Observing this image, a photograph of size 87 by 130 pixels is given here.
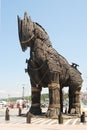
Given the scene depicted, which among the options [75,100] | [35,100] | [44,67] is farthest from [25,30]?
[75,100]

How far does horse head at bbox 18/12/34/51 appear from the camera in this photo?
21.5 metres

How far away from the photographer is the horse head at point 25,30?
21469mm

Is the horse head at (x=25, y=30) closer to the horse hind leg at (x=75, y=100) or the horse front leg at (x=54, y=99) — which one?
the horse front leg at (x=54, y=99)

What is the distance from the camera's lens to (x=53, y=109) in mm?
20891

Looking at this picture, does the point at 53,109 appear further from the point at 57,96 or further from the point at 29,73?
the point at 29,73

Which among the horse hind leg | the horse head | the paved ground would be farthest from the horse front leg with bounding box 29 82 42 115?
the horse head

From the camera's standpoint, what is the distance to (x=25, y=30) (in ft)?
70.4

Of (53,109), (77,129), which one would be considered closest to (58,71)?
(53,109)

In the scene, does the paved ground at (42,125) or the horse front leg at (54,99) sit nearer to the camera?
the paved ground at (42,125)

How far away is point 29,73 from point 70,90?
10.6ft

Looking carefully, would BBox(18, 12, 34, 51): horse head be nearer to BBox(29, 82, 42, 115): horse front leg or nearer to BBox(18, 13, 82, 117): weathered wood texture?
BBox(18, 13, 82, 117): weathered wood texture

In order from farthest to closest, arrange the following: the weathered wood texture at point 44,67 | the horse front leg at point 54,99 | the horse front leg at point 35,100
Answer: the horse front leg at point 35,100 → the weathered wood texture at point 44,67 → the horse front leg at point 54,99

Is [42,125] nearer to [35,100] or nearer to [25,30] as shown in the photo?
[35,100]

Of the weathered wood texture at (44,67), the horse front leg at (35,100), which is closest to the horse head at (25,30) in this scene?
the weathered wood texture at (44,67)
